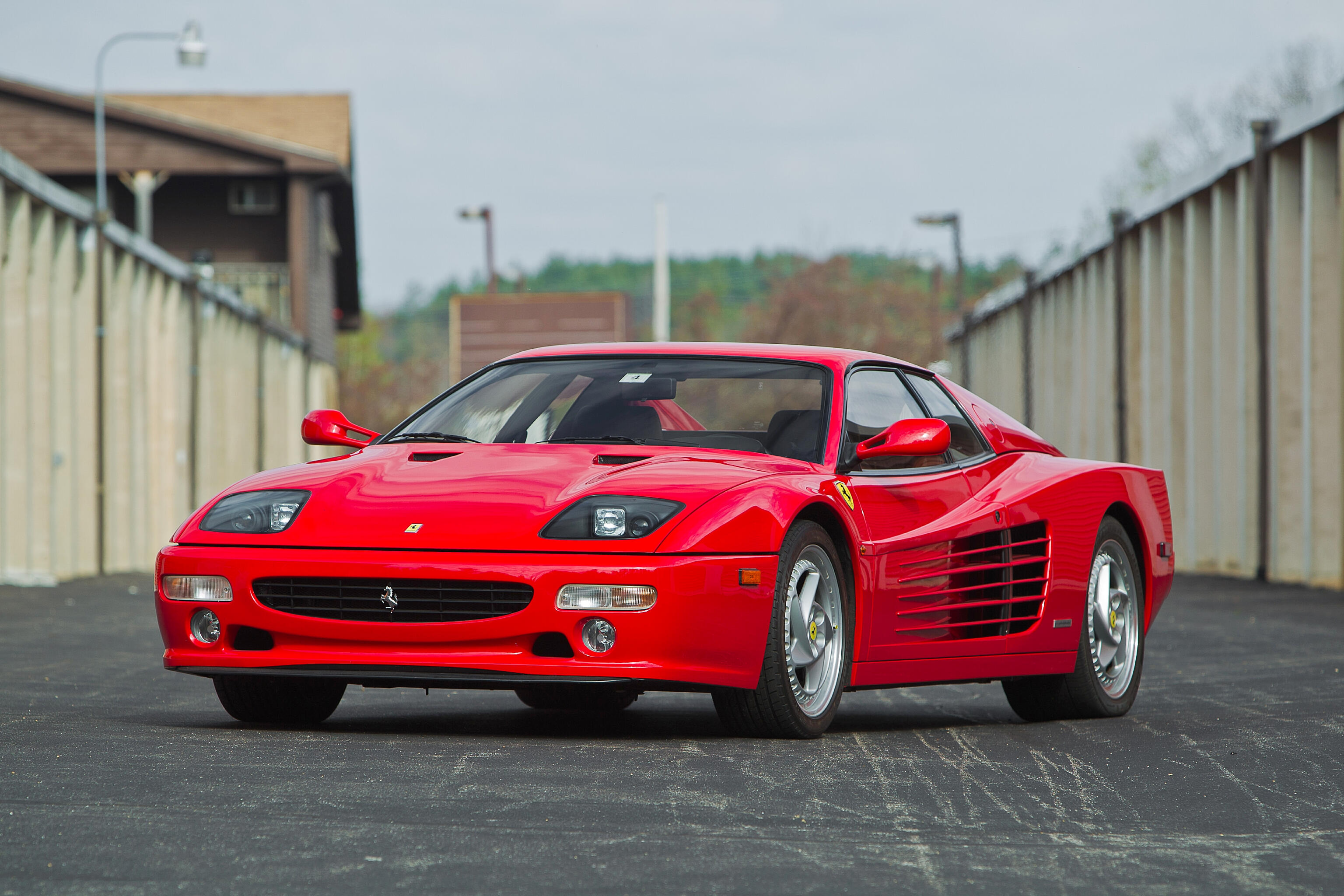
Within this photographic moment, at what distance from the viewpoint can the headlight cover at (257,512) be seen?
5648 mm

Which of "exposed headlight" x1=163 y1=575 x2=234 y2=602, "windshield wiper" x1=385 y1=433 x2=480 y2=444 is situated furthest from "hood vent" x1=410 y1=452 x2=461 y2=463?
"exposed headlight" x1=163 y1=575 x2=234 y2=602

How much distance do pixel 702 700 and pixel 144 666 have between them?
107 inches

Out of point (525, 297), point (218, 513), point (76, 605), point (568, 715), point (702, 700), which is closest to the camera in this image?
point (218, 513)

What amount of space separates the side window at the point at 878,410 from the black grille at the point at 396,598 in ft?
4.89

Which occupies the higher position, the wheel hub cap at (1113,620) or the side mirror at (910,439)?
the side mirror at (910,439)

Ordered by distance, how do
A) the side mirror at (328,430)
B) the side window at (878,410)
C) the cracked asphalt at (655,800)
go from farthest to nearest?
the side mirror at (328,430), the side window at (878,410), the cracked asphalt at (655,800)

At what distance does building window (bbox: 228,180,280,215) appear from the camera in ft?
130

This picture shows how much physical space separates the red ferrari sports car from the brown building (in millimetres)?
27909

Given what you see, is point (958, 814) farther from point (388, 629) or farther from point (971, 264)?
point (971, 264)

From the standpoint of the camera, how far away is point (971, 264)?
4972cm

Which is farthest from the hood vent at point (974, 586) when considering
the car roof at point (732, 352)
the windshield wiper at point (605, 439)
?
the windshield wiper at point (605, 439)

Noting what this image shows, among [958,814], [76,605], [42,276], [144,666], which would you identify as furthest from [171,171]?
[958,814]

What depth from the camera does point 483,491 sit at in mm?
5586

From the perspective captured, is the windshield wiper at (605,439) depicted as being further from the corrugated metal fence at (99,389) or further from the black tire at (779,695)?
the corrugated metal fence at (99,389)
